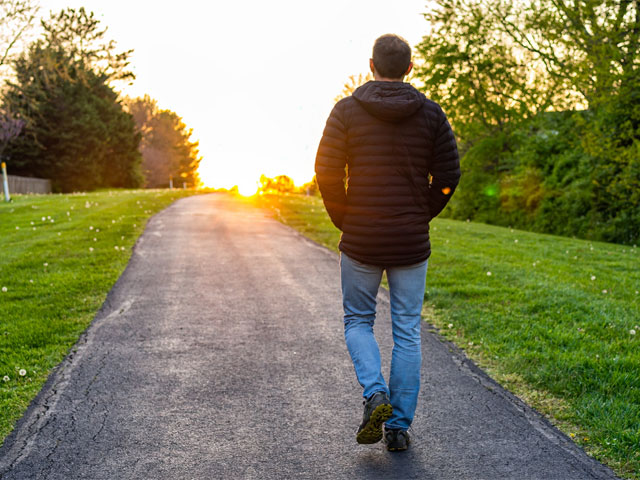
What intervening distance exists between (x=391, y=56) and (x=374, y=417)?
6.64ft

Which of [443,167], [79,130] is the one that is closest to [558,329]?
[443,167]

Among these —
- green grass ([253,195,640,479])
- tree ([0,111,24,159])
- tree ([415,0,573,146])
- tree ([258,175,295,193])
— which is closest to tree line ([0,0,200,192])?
tree ([0,111,24,159])

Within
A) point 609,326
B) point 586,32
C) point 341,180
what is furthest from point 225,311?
point 586,32

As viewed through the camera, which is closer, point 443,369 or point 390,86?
point 390,86

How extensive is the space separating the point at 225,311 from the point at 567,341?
373 cm

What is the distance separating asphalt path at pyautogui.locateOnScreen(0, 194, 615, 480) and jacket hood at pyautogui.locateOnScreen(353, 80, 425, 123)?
1.99 m

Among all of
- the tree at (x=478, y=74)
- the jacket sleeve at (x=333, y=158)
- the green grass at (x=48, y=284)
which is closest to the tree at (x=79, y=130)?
the tree at (x=478, y=74)

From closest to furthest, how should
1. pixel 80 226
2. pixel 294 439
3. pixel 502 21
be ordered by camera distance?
pixel 294 439 → pixel 80 226 → pixel 502 21

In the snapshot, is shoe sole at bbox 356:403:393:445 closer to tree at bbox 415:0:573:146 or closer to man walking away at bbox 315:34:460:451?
man walking away at bbox 315:34:460:451

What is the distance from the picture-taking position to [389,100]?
9.98 ft

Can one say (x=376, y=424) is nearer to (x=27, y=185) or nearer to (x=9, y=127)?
(x=9, y=127)

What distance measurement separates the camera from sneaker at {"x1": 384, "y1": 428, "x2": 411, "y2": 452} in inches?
128

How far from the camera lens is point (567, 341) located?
5.38 m

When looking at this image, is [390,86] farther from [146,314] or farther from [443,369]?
[146,314]
